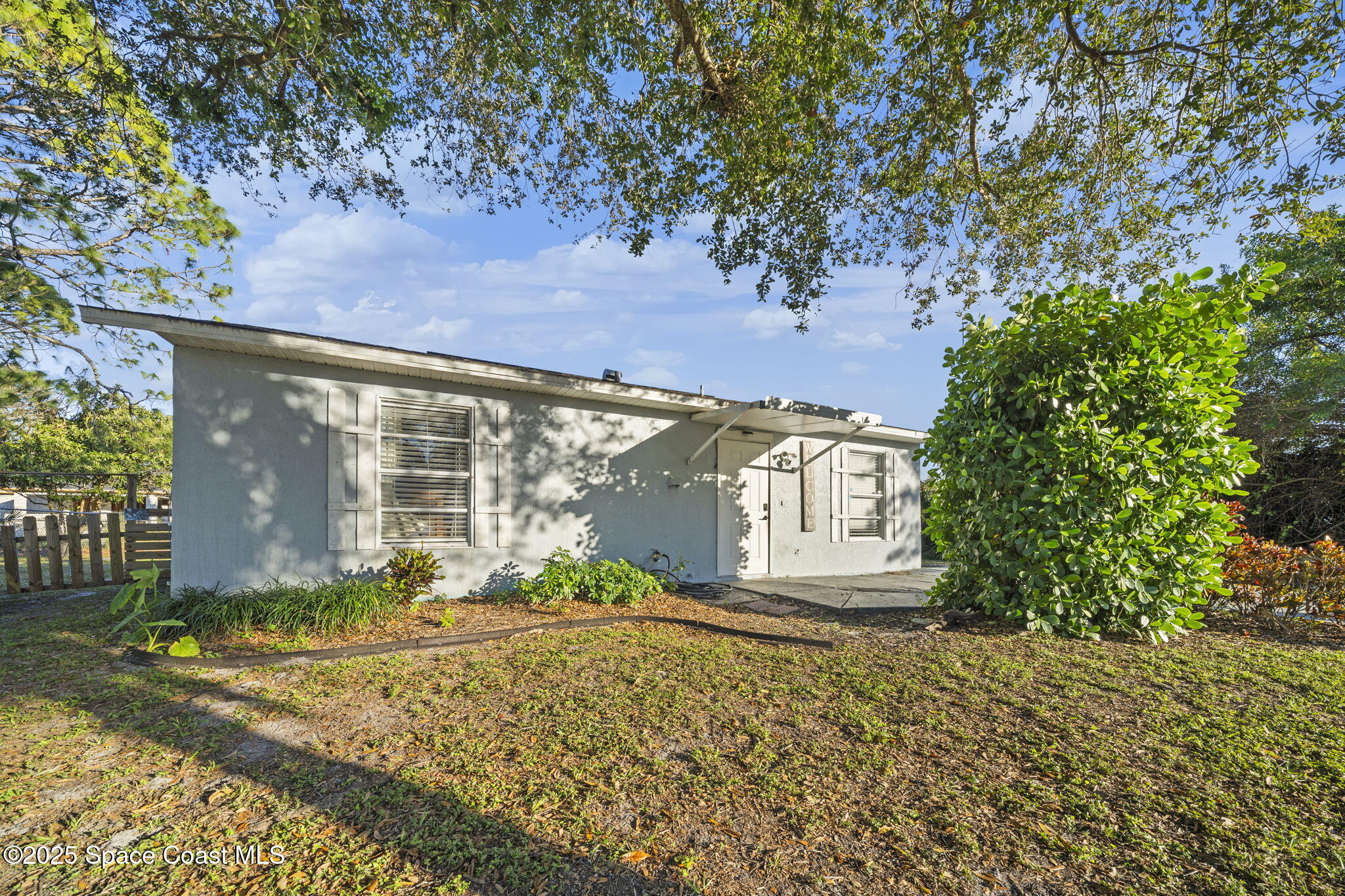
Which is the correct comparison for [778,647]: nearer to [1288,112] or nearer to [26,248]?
[1288,112]

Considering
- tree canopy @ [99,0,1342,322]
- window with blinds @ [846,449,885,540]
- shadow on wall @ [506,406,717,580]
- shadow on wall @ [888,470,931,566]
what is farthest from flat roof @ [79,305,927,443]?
shadow on wall @ [888,470,931,566]

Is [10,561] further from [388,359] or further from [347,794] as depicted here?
[347,794]

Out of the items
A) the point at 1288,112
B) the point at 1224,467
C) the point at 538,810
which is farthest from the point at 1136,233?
the point at 538,810

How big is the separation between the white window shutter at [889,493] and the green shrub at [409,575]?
792 centimetres

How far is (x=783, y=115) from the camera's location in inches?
234

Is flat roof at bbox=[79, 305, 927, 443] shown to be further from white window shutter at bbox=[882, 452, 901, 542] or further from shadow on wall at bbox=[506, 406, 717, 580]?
white window shutter at bbox=[882, 452, 901, 542]

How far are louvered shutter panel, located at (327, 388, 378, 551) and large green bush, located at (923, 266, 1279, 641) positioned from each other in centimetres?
611

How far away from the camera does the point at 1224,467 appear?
4.73m

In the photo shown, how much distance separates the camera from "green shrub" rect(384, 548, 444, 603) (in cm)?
589

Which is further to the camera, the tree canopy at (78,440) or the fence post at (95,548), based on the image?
the tree canopy at (78,440)

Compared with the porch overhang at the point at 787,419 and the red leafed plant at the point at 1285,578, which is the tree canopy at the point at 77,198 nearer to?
the porch overhang at the point at 787,419

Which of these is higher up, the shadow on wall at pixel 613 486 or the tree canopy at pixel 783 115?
the tree canopy at pixel 783 115

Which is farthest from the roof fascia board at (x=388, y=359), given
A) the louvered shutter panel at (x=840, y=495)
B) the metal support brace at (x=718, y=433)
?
the louvered shutter panel at (x=840, y=495)

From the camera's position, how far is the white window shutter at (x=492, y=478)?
681 centimetres
